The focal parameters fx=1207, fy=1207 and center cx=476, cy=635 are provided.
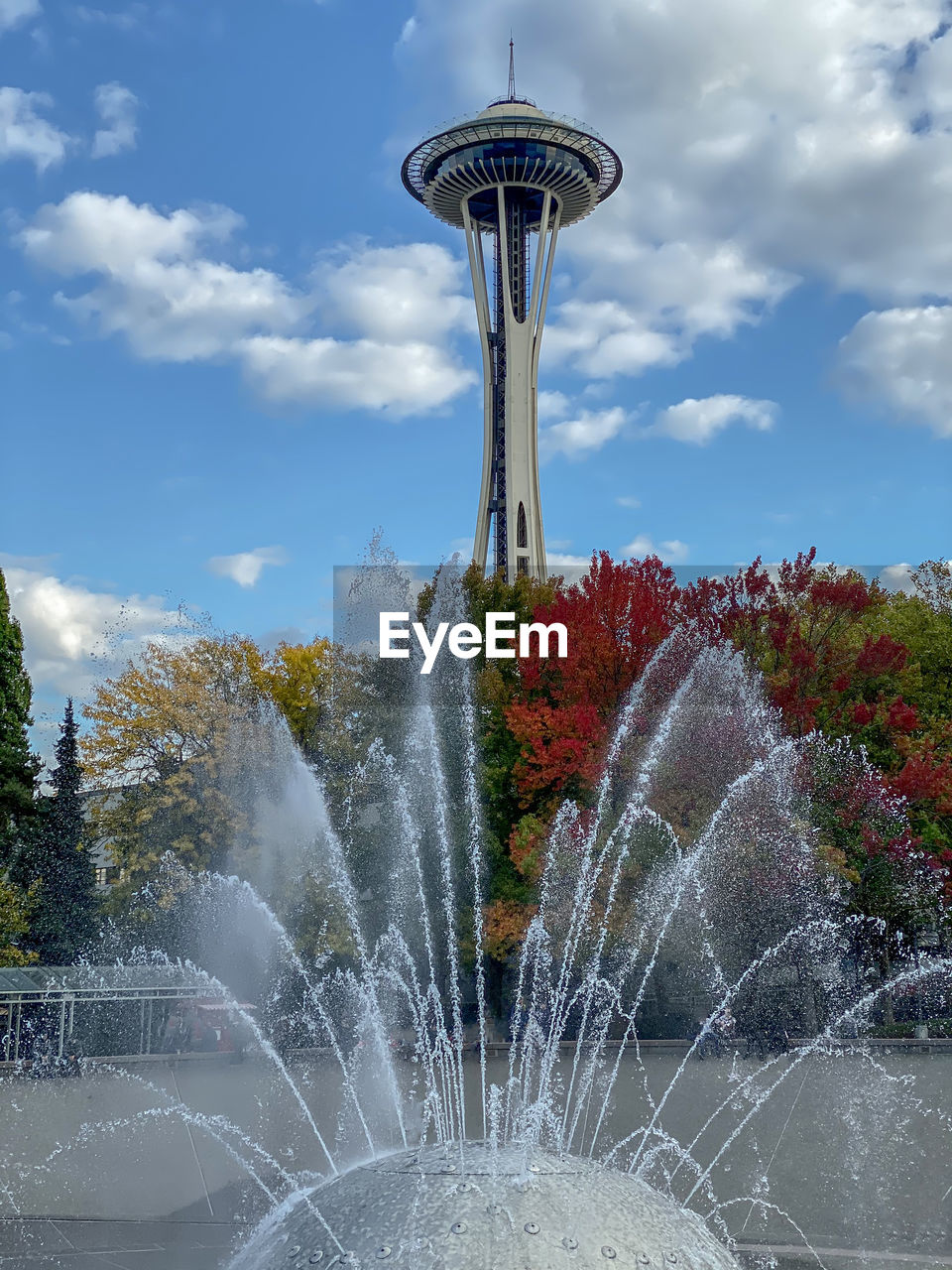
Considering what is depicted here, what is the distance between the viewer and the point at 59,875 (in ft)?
91.3

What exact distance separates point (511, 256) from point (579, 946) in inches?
1460

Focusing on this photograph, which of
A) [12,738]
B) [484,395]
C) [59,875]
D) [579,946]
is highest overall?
[484,395]

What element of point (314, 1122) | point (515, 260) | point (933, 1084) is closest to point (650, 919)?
point (933, 1084)

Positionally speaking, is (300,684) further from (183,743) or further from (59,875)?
(59,875)

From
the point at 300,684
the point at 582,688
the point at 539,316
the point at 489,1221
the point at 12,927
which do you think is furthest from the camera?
the point at 539,316

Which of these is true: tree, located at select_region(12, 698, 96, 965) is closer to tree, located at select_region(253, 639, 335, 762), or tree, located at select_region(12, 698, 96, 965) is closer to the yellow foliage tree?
the yellow foliage tree

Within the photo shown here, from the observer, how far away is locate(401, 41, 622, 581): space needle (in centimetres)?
4903

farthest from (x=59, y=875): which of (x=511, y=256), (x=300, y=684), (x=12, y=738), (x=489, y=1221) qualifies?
(x=511, y=256)

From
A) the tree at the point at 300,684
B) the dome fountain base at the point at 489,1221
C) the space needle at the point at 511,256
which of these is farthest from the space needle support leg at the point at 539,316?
the dome fountain base at the point at 489,1221

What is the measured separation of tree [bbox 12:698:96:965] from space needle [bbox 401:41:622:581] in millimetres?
23035

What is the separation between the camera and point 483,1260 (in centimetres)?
585

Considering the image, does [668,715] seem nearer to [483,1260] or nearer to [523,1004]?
[523,1004]

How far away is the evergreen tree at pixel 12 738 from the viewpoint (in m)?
28.1

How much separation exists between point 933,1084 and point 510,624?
13248 mm
